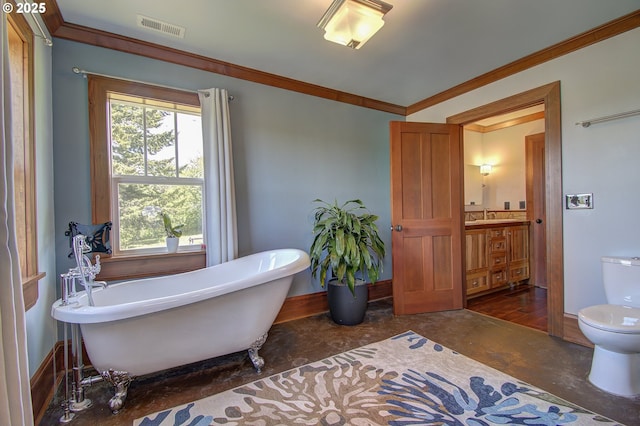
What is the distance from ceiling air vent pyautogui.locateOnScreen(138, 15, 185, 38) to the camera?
6.55 feet

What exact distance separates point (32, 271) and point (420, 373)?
A: 2.47 m

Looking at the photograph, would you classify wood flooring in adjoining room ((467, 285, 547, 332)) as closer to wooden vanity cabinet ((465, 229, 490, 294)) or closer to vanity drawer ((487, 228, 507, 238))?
wooden vanity cabinet ((465, 229, 490, 294))

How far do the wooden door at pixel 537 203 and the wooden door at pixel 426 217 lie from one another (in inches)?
66.1

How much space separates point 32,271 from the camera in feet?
5.46

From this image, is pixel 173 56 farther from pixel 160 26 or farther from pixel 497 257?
pixel 497 257

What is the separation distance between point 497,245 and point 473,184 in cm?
123

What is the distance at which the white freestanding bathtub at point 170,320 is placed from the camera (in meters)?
1.46

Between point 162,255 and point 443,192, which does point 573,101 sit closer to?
point 443,192

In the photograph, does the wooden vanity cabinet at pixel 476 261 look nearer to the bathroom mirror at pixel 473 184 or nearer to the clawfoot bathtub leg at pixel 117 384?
the bathroom mirror at pixel 473 184

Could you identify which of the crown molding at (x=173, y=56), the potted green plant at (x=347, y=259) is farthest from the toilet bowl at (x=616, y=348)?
the crown molding at (x=173, y=56)

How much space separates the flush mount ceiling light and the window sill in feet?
6.52

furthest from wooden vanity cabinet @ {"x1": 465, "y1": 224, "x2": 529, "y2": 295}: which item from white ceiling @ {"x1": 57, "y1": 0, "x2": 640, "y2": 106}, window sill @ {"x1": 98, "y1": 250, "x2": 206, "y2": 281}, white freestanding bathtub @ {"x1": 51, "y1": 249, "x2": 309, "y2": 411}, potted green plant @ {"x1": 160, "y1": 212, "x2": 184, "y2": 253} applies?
potted green plant @ {"x1": 160, "y1": 212, "x2": 184, "y2": 253}

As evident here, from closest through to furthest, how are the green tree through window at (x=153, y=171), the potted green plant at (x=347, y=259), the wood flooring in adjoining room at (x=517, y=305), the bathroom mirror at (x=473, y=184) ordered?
the green tree through window at (x=153, y=171), the potted green plant at (x=347, y=259), the wood flooring in adjoining room at (x=517, y=305), the bathroom mirror at (x=473, y=184)

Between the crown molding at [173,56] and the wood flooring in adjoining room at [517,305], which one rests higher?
the crown molding at [173,56]
